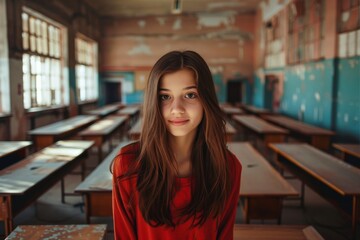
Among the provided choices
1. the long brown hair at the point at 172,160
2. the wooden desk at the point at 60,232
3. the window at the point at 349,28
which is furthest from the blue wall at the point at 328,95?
the long brown hair at the point at 172,160

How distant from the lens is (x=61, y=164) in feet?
12.9

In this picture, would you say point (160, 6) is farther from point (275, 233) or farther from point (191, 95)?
point (191, 95)

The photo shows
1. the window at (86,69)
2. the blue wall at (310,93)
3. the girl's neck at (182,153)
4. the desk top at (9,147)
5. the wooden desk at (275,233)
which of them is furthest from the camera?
the window at (86,69)

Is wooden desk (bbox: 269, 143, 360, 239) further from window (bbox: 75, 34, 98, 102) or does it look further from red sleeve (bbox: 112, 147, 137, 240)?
window (bbox: 75, 34, 98, 102)

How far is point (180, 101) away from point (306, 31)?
8.72 meters

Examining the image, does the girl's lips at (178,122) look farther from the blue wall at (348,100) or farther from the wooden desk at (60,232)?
the blue wall at (348,100)

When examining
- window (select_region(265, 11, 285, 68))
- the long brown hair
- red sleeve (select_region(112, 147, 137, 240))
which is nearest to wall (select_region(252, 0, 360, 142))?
window (select_region(265, 11, 285, 68))

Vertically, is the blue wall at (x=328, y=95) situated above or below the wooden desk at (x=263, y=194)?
above

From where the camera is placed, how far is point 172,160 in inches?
60.2

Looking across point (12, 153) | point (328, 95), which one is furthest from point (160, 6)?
point (12, 153)

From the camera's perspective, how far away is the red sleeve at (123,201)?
1499mm

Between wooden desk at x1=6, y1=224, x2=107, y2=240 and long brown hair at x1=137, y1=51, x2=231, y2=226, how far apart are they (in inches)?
37.3

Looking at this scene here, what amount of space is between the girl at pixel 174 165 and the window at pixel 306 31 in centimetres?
745

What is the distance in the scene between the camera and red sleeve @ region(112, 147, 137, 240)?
4.92 feet
